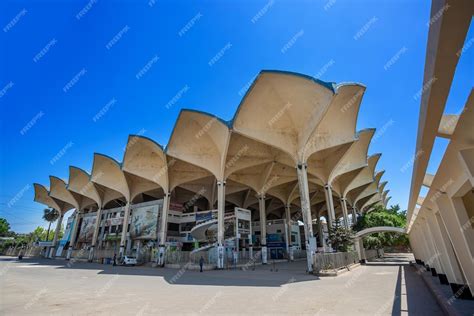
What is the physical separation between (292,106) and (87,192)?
36623 mm

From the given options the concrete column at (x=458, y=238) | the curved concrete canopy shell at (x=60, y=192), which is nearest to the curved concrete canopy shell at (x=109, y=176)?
the curved concrete canopy shell at (x=60, y=192)

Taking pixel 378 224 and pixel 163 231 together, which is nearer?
pixel 163 231

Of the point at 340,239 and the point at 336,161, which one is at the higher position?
the point at 336,161

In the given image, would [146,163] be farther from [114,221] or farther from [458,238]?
[458,238]

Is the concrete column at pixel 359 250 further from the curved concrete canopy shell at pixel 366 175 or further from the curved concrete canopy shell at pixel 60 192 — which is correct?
the curved concrete canopy shell at pixel 60 192

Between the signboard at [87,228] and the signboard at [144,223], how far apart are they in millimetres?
11341

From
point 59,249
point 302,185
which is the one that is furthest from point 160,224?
point 59,249

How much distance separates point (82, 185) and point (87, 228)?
7.65 metres

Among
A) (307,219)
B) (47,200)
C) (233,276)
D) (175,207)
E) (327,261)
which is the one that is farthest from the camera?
(47,200)

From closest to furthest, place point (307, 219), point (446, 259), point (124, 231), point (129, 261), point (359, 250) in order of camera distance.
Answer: point (446, 259) < point (307, 219) < point (359, 250) < point (129, 261) < point (124, 231)

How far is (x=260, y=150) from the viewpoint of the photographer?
87.5 feet

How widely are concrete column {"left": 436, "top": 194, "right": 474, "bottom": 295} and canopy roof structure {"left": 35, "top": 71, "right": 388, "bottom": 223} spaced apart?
40.0ft

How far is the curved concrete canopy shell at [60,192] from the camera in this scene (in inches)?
1713

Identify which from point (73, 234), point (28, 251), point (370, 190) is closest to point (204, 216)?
point (73, 234)
